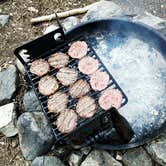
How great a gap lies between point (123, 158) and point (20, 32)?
2.63 metres

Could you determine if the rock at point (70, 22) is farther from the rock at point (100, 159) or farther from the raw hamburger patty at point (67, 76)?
the rock at point (100, 159)

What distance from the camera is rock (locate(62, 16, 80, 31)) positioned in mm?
5254

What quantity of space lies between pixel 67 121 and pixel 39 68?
786 millimetres

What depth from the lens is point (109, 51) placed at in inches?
189

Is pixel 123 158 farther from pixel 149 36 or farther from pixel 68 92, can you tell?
pixel 149 36

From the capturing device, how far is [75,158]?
4109mm

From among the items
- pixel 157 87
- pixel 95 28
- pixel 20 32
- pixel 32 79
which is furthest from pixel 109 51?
pixel 20 32

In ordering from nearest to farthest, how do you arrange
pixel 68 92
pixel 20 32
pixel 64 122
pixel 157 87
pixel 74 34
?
pixel 64 122
pixel 68 92
pixel 157 87
pixel 74 34
pixel 20 32

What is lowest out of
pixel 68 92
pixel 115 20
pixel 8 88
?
pixel 8 88

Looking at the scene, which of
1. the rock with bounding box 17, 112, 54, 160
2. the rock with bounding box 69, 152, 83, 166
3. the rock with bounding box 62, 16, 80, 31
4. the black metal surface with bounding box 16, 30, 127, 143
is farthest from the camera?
the rock with bounding box 62, 16, 80, 31

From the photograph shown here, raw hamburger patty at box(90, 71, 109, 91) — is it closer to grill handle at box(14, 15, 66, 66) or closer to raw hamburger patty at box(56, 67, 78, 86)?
raw hamburger patty at box(56, 67, 78, 86)

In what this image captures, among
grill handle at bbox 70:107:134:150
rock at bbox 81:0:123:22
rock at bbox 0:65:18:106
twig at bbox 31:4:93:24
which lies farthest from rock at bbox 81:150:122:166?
twig at bbox 31:4:93:24

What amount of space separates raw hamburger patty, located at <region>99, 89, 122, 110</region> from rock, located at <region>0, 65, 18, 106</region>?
4.87ft

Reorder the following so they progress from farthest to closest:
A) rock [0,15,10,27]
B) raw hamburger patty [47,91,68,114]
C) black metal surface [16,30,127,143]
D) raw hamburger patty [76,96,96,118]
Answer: rock [0,15,10,27] → raw hamburger patty [47,91,68,114] → raw hamburger patty [76,96,96,118] → black metal surface [16,30,127,143]
